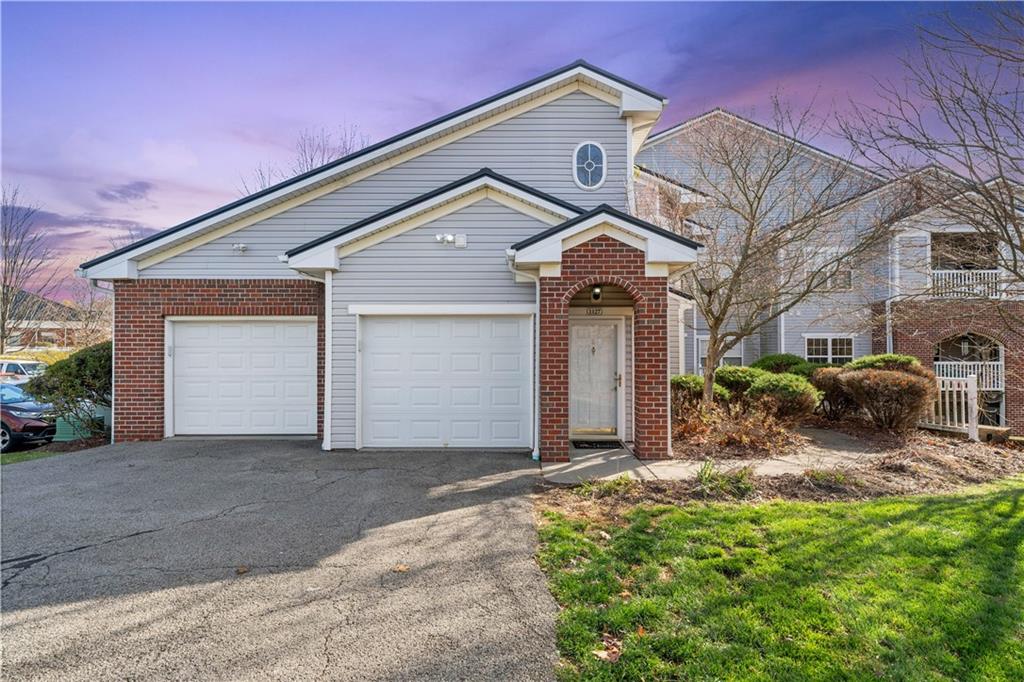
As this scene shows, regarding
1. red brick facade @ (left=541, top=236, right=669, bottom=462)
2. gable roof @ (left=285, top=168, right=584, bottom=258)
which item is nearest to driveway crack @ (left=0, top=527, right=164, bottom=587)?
gable roof @ (left=285, top=168, right=584, bottom=258)

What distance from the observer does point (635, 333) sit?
8289mm

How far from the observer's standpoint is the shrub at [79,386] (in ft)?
34.3

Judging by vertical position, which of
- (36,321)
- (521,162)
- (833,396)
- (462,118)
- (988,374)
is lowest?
(833,396)

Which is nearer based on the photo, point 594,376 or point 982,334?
point 594,376

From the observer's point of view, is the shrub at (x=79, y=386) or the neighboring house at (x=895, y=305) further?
the shrub at (x=79, y=386)

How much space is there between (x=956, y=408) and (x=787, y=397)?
3.63 m

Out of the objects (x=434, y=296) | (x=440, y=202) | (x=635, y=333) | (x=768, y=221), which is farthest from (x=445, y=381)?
(x=768, y=221)

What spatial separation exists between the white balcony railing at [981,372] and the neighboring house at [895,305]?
33mm

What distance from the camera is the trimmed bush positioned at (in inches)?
473

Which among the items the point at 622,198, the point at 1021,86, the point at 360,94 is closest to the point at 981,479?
the point at 1021,86

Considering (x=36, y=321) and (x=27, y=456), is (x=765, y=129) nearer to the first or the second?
(x=27, y=456)

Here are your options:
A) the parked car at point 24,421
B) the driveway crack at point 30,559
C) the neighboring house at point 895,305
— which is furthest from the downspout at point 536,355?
the parked car at point 24,421

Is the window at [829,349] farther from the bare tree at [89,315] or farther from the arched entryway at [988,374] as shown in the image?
the bare tree at [89,315]

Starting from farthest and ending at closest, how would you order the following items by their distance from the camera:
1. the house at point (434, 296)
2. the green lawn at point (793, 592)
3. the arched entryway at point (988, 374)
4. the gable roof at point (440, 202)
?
the arched entryway at point (988, 374), the gable roof at point (440, 202), the house at point (434, 296), the green lawn at point (793, 592)
